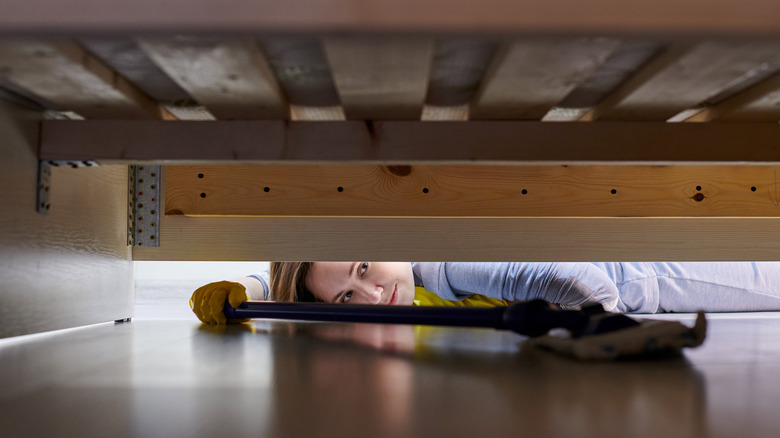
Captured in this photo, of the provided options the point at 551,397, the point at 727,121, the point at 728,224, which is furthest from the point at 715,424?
the point at 728,224

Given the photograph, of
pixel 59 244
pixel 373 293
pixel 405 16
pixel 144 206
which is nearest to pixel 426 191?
pixel 373 293

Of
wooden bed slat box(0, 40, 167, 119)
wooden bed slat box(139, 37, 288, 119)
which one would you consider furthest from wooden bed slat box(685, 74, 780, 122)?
wooden bed slat box(0, 40, 167, 119)

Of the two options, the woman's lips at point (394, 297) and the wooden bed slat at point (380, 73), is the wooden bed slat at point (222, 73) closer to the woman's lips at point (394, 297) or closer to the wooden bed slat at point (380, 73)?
the wooden bed slat at point (380, 73)

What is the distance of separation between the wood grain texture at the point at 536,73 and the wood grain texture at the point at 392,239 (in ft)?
2.74

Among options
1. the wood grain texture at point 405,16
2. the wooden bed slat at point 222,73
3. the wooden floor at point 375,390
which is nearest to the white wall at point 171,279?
the wooden floor at point 375,390

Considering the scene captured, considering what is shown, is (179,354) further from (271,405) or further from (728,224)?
(728,224)

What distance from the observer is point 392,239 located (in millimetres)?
1791

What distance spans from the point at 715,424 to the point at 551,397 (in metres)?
0.16

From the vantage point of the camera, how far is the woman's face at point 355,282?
7.73 feet

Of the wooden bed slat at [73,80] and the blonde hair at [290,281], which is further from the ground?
the wooden bed slat at [73,80]

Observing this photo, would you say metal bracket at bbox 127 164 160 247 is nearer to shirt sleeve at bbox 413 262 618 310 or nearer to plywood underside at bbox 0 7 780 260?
plywood underside at bbox 0 7 780 260

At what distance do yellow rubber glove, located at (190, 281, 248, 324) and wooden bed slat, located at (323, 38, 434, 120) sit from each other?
790 millimetres

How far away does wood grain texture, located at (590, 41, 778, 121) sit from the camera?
27.5 inches

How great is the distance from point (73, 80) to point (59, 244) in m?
0.59
